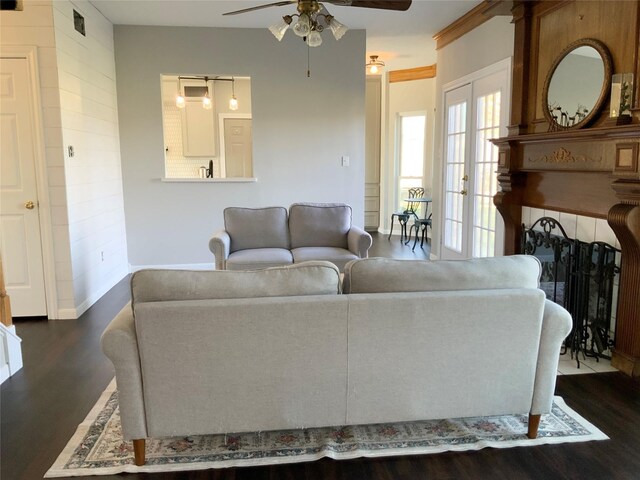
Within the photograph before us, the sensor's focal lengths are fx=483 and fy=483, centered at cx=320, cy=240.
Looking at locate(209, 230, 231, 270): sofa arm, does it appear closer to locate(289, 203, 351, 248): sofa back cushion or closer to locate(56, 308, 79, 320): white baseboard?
locate(289, 203, 351, 248): sofa back cushion

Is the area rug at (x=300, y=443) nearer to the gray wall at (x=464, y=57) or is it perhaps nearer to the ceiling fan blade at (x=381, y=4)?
the ceiling fan blade at (x=381, y=4)

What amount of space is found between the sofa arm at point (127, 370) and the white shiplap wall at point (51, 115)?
→ 2406mm

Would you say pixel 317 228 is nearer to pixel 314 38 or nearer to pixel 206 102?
pixel 314 38

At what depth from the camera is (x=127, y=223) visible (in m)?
5.80

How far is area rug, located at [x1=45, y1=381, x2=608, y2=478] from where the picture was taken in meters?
2.12

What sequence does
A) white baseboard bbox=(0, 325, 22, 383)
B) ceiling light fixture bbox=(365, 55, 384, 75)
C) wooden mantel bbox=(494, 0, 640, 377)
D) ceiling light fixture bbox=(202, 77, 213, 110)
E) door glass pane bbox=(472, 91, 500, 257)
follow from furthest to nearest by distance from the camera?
ceiling light fixture bbox=(202, 77, 213, 110)
ceiling light fixture bbox=(365, 55, 384, 75)
door glass pane bbox=(472, 91, 500, 257)
white baseboard bbox=(0, 325, 22, 383)
wooden mantel bbox=(494, 0, 640, 377)

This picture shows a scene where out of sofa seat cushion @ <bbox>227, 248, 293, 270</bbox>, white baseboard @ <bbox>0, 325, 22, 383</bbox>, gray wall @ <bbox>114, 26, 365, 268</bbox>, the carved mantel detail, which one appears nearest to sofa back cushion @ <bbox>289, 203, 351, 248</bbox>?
sofa seat cushion @ <bbox>227, 248, 293, 270</bbox>

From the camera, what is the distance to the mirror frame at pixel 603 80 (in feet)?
→ 10.1

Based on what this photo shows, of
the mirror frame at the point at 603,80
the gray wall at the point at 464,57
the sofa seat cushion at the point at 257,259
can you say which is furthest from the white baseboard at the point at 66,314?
the gray wall at the point at 464,57

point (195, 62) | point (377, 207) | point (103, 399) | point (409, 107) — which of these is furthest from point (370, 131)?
point (103, 399)

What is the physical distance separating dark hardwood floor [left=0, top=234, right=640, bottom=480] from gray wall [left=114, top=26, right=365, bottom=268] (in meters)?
2.58

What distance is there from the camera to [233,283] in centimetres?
202

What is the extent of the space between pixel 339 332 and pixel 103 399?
1541 mm

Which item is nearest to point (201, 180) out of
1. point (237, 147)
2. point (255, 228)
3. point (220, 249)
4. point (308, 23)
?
point (255, 228)
